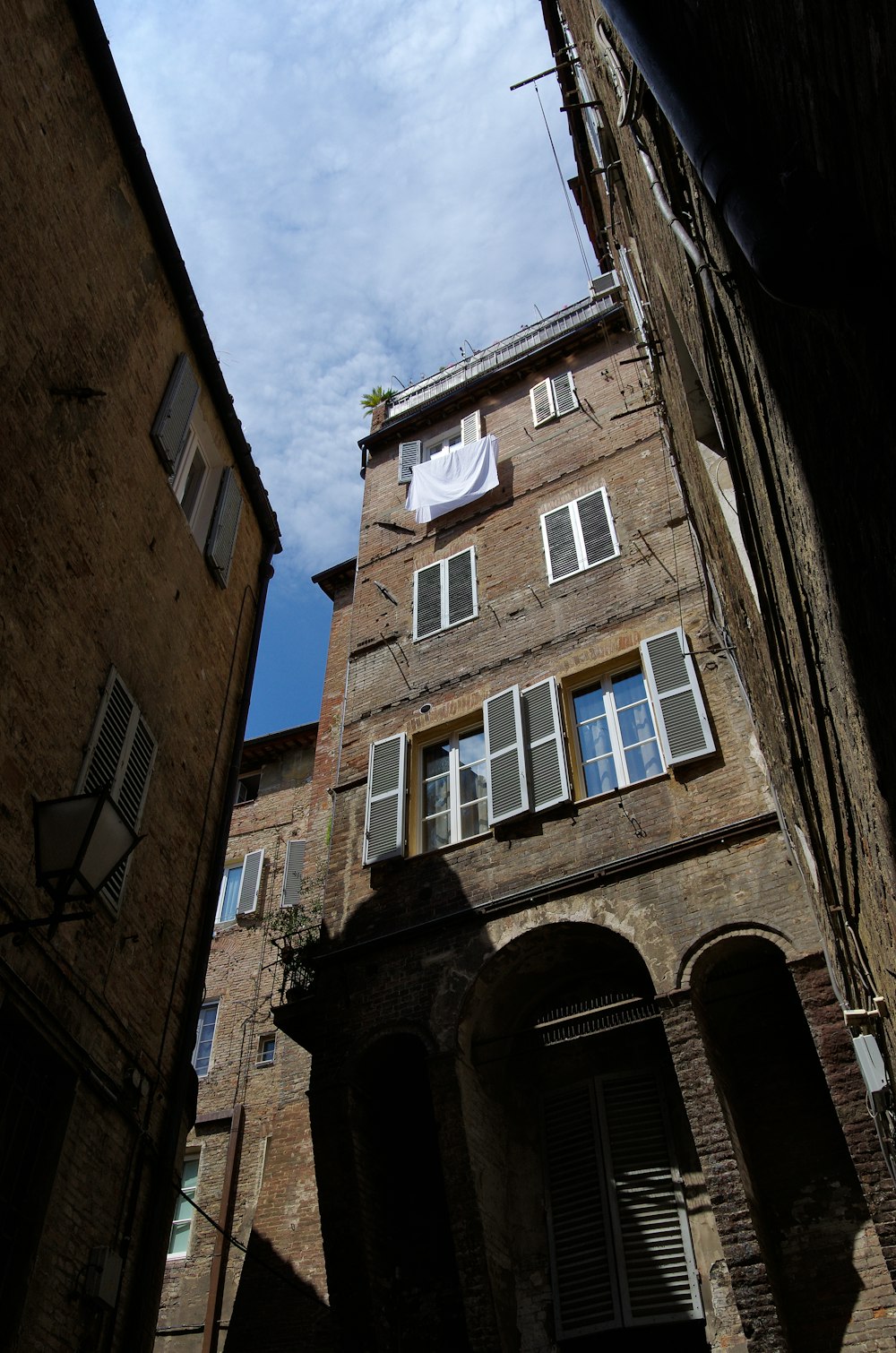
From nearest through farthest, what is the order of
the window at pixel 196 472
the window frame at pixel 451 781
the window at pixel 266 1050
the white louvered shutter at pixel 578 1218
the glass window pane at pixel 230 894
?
1. the white louvered shutter at pixel 578 1218
2. the window at pixel 196 472
3. the window frame at pixel 451 781
4. the window at pixel 266 1050
5. the glass window pane at pixel 230 894

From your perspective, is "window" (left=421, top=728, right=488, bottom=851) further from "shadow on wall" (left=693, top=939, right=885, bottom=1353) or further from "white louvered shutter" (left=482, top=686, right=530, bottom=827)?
"shadow on wall" (left=693, top=939, right=885, bottom=1353)

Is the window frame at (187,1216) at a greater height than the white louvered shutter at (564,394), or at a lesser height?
lesser

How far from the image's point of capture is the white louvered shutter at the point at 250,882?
18531mm

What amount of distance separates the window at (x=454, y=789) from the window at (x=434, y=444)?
247 inches

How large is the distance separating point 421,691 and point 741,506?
7.94 metres


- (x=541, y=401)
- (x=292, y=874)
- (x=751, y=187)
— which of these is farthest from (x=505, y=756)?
(x=751, y=187)

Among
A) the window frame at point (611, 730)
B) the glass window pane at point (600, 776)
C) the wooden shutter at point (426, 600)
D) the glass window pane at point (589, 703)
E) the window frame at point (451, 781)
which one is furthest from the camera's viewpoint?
the wooden shutter at point (426, 600)

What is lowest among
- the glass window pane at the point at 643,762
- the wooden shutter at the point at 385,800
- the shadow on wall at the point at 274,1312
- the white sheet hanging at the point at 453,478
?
the shadow on wall at the point at 274,1312

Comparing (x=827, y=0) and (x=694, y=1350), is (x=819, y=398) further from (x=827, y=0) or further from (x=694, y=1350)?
(x=694, y=1350)

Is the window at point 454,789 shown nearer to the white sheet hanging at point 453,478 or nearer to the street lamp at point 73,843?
the white sheet hanging at point 453,478

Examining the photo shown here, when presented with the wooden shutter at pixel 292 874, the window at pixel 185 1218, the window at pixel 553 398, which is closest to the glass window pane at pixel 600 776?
the window at pixel 553 398

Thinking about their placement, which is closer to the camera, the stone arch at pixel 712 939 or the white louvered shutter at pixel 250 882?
the stone arch at pixel 712 939

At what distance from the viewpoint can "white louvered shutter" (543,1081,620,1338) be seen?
852 cm

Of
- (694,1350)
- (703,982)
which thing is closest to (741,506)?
(703,982)
